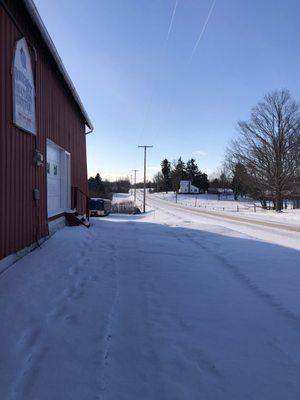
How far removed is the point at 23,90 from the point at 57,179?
16.6 ft

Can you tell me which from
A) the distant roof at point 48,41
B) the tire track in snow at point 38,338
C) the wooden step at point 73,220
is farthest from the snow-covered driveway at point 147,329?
the wooden step at point 73,220

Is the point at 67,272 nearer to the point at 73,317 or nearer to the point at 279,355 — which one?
the point at 73,317

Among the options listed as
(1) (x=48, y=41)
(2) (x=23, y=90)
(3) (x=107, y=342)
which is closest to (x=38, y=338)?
(3) (x=107, y=342)

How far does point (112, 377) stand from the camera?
288 cm

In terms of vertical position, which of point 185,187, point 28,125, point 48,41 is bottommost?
point 28,125

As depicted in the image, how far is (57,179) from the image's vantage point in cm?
1198

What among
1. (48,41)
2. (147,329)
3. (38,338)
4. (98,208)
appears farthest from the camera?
(98,208)

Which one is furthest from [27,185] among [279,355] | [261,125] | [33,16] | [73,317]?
[261,125]

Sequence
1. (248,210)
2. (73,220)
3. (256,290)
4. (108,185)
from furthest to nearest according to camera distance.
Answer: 1. (108,185)
2. (248,210)
3. (73,220)
4. (256,290)

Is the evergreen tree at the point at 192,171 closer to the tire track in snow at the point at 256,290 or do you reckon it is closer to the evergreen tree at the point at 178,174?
the evergreen tree at the point at 178,174

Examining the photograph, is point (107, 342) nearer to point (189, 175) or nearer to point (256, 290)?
point (256, 290)

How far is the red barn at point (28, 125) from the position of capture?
20.3ft

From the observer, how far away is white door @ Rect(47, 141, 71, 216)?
35.1ft

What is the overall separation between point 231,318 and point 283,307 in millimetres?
810
